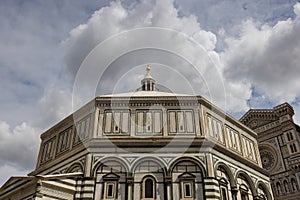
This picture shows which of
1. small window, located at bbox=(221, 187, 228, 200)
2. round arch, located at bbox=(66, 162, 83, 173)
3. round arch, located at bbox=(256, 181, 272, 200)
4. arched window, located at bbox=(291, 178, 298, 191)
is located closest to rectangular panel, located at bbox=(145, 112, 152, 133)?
round arch, located at bbox=(66, 162, 83, 173)

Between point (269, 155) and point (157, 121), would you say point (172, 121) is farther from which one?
point (269, 155)

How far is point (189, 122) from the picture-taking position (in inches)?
677

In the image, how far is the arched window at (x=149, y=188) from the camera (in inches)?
581

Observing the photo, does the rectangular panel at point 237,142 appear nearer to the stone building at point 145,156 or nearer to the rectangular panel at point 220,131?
the stone building at point 145,156

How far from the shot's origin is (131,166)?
1542cm

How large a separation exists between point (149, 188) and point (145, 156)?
164 centimetres

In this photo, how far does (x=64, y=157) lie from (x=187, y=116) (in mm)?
7652

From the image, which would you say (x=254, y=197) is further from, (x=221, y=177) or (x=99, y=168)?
(x=99, y=168)

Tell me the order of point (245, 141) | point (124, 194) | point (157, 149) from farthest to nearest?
point (245, 141) < point (157, 149) < point (124, 194)

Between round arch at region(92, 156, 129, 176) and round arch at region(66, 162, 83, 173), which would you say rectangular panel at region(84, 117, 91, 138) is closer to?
round arch at region(66, 162, 83, 173)

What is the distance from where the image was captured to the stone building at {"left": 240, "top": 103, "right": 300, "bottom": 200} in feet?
99.9

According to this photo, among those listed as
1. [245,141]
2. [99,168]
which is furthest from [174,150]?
[245,141]

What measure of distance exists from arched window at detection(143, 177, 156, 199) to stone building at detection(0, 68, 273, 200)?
48 mm

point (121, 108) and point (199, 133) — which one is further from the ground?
point (121, 108)
